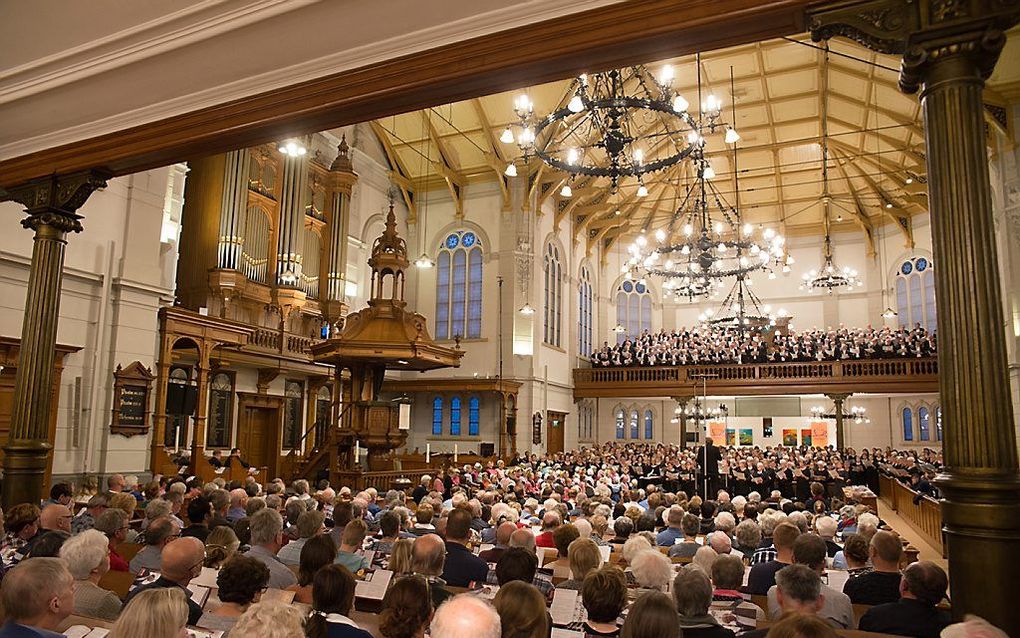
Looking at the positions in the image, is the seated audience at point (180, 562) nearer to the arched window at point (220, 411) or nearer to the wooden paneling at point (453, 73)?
the wooden paneling at point (453, 73)

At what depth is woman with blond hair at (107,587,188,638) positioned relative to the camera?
2221 millimetres

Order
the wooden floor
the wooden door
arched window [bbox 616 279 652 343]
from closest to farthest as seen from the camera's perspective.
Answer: the wooden floor → the wooden door → arched window [bbox 616 279 652 343]

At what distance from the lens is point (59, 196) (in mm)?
6133

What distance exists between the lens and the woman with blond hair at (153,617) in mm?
2221

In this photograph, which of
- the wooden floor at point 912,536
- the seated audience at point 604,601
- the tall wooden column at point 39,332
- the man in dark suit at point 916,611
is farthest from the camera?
the wooden floor at point 912,536

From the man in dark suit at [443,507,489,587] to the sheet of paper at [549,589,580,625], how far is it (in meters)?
1.32

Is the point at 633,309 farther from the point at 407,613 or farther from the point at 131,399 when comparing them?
the point at 407,613

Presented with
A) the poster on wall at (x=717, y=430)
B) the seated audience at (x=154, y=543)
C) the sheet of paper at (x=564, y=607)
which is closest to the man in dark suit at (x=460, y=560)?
the sheet of paper at (x=564, y=607)

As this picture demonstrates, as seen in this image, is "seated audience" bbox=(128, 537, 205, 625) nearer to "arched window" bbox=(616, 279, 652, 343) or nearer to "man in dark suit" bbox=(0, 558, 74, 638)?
"man in dark suit" bbox=(0, 558, 74, 638)

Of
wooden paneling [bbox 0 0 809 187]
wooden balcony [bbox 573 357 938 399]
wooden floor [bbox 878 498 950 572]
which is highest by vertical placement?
wooden paneling [bbox 0 0 809 187]

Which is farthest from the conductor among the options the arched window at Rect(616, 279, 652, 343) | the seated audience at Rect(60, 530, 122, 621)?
the arched window at Rect(616, 279, 652, 343)

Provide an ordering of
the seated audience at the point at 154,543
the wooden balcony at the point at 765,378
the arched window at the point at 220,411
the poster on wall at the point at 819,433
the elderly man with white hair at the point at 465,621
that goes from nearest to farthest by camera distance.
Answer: the elderly man with white hair at the point at 465,621
the seated audience at the point at 154,543
the arched window at the point at 220,411
the wooden balcony at the point at 765,378
the poster on wall at the point at 819,433

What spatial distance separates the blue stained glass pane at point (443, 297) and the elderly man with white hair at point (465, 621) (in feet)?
64.6

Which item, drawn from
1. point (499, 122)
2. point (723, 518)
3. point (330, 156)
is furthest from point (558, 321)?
point (723, 518)
